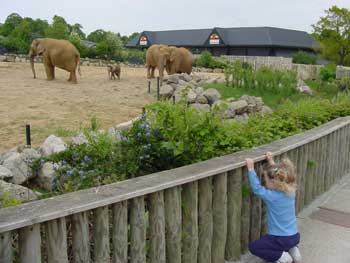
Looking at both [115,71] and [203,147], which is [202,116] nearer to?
[203,147]

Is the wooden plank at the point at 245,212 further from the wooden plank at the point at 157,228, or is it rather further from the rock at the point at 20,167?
the rock at the point at 20,167

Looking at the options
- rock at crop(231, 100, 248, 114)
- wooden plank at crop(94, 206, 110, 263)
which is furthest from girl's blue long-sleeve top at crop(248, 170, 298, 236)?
rock at crop(231, 100, 248, 114)

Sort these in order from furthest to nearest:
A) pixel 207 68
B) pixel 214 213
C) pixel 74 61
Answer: pixel 207 68 < pixel 74 61 < pixel 214 213

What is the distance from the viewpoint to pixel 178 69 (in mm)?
20922

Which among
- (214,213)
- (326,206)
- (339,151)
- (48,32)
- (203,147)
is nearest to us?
(214,213)

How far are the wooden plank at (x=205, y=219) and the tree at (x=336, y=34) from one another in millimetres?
32595

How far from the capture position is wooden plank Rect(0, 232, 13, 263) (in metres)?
1.92

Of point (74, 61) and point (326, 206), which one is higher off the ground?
point (74, 61)

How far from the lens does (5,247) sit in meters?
1.93

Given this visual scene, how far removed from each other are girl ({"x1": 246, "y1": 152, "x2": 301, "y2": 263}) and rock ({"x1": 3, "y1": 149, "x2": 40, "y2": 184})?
294 centimetres

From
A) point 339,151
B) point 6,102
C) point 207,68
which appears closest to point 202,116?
point 339,151

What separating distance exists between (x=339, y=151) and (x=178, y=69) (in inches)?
622

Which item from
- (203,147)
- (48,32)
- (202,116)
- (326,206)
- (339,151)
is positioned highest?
(48,32)

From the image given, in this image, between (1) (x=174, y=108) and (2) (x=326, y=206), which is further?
(2) (x=326, y=206)
